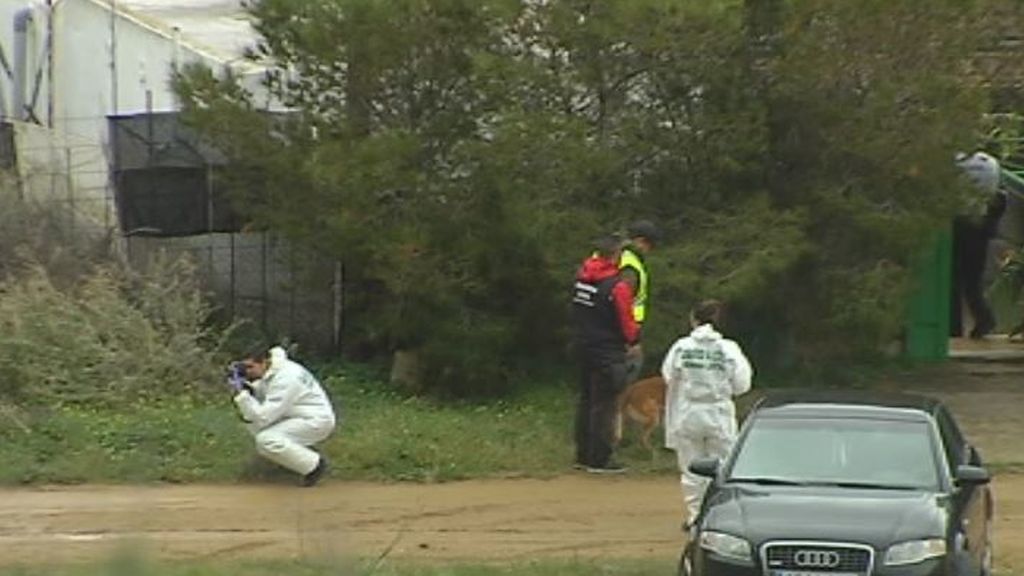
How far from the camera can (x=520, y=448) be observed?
16.9 meters

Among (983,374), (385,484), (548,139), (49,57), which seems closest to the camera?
(385,484)

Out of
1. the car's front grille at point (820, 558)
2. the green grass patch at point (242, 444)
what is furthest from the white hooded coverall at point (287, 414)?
the car's front grille at point (820, 558)

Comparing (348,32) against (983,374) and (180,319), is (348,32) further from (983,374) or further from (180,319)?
(983,374)

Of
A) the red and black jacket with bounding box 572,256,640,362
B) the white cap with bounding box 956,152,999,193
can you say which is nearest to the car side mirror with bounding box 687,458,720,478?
the red and black jacket with bounding box 572,256,640,362

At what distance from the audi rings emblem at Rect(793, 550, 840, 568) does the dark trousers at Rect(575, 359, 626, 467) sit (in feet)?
16.8

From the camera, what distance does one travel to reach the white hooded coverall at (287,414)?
49.8ft

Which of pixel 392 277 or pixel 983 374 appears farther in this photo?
pixel 983 374

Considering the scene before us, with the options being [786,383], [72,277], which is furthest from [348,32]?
[786,383]

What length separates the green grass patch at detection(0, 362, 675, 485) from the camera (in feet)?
52.5

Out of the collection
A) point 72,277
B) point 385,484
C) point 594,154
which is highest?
point 594,154

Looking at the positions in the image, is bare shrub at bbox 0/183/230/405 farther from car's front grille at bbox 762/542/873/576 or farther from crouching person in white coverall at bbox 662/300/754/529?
car's front grille at bbox 762/542/873/576

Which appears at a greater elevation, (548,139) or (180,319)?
(548,139)

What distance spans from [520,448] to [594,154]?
2.60 m

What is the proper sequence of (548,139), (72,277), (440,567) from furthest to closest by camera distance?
1. (72,277)
2. (548,139)
3. (440,567)
